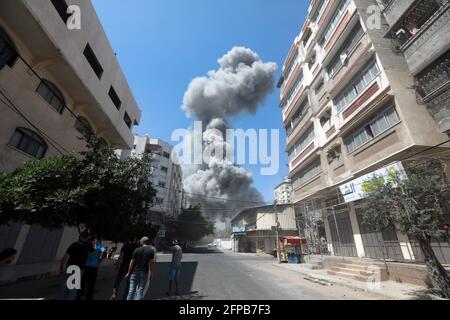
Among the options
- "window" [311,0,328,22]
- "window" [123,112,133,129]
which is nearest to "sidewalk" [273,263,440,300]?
"window" [123,112,133,129]

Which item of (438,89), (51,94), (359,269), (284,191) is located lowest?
(359,269)

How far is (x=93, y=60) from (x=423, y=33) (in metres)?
17.0

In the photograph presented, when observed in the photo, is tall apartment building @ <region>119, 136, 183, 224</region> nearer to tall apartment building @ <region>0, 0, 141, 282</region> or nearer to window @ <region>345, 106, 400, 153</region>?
tall apartment building @ <region>0, 0, 141, 282</region>

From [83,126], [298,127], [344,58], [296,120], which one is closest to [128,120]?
[83,126]

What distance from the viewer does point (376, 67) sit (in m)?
10.8

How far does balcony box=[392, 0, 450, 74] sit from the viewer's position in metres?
8.73

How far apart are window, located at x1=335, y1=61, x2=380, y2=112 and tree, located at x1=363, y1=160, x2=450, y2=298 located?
5.89m

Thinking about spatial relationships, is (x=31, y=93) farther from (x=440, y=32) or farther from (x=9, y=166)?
(x=440, y=32)

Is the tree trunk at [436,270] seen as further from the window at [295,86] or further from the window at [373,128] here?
the window at [295,86]

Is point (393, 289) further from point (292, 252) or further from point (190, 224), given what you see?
point (190, 224)

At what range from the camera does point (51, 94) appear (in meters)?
11.1

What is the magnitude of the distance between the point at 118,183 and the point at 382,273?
1112 cm

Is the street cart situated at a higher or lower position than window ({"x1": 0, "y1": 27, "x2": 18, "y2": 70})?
lower
